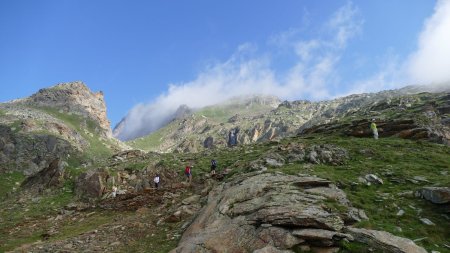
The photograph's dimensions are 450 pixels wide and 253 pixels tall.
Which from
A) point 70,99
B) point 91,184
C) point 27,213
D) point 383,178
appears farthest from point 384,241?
point 70,99

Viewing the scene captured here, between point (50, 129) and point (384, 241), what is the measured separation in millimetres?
123671

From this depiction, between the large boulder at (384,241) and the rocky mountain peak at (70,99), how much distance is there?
15303 centimetres

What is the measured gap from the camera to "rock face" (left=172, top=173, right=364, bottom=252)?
1574cm

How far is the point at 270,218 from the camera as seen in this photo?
55.7 ft

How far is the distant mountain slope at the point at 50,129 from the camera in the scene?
98.4 m

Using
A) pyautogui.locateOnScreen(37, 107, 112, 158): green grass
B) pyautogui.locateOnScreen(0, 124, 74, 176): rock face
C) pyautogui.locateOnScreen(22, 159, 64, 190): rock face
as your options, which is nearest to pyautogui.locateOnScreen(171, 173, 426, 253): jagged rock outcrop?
pyautogui.locateOnScreen(22, 159, 64, 190): rock face

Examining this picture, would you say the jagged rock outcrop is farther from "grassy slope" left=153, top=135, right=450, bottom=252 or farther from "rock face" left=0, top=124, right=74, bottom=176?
"rock face" left=0, top=124, right=74, bottom=176

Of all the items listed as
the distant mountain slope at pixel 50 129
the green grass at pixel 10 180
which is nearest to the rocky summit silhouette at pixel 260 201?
the distant mountain slope at pixel 50 129

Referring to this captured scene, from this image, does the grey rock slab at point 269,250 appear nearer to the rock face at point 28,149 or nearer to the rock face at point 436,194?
the rock face at point 436,194

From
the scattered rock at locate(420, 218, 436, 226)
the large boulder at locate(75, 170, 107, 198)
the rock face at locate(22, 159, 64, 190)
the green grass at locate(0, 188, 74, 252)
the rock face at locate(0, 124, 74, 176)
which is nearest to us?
the scattered rock at locate(420, 218, 436, 226)

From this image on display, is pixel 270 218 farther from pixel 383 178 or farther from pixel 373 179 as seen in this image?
pixel 383 178

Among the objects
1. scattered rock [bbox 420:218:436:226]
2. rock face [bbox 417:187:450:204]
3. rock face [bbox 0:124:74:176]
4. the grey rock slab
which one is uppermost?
rock face [bbox 0:124:74:176]

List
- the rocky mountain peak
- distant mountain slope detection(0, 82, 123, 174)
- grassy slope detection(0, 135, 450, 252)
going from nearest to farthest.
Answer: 1. grassy slope detection(0, 135, 450, 252)
2. distant mountain slope detection(0, 82, 123, 174)
3. the rocky mountain peak

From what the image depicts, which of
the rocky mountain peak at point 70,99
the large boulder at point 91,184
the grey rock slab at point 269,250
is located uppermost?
the rocky mountain peak at point 70,99
